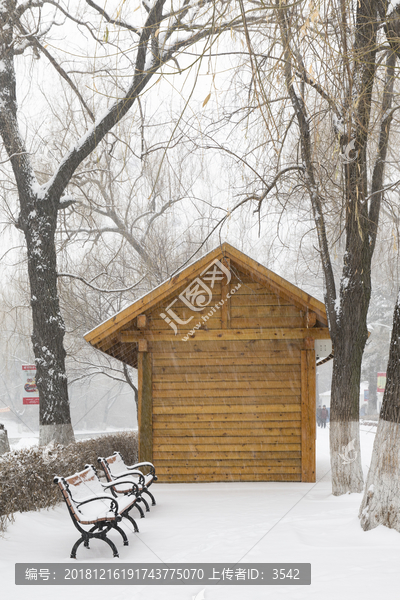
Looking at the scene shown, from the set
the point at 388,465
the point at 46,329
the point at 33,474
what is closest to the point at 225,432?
the point at 46,329

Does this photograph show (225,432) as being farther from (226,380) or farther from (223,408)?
(226,380)

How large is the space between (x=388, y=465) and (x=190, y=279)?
17.3ft

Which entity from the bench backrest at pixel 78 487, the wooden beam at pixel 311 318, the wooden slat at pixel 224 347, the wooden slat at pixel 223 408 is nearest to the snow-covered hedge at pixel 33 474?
the bench backrest at pixel 78 487

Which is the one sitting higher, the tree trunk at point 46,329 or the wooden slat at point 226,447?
the tree trunk at point 46,329

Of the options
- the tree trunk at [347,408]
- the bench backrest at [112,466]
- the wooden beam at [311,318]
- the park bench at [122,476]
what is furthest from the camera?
the wooden beam at [311,318]

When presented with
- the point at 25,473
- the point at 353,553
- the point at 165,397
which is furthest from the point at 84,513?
the point at 165,397

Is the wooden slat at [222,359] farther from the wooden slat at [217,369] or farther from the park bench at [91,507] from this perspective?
the park bench at [91,507]

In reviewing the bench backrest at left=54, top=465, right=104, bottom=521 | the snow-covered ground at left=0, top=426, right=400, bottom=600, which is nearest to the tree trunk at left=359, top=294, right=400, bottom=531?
the snow-covered ground at left=0, top=426, right=400, bottom=600

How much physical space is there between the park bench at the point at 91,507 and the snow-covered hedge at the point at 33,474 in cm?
77

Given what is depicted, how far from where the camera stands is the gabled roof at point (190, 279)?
968 cm

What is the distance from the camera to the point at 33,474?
753cm

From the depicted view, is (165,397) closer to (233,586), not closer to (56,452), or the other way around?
(56,452)

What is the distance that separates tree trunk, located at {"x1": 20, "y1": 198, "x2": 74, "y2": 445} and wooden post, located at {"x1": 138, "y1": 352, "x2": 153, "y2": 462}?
1.38 meters

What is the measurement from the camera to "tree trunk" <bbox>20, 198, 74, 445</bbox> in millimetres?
10695
